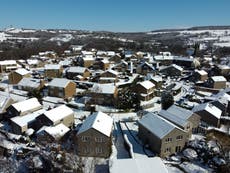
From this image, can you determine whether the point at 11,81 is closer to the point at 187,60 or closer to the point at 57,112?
the point at 57,112

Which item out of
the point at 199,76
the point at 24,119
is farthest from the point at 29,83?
the point at 199,76

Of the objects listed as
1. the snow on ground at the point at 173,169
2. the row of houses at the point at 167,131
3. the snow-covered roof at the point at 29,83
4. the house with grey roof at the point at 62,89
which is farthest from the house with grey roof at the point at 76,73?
the snow on ground at the point at 173,169

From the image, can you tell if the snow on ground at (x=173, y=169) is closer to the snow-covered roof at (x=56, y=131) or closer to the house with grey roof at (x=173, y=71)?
the snow-covered roof at (x=56, y=131)

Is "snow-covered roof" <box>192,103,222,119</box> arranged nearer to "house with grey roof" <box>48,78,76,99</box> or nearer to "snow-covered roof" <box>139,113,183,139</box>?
"snow-covered roof" <box>139,113,183,139</box>

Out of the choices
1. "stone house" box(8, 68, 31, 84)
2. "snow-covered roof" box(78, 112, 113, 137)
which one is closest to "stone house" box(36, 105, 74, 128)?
"snow-covered roof" box(78, 112, 113, 137)

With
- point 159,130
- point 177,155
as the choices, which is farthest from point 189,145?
point 159,130
